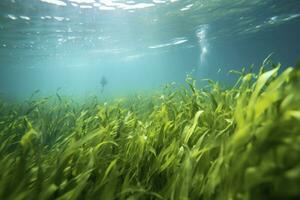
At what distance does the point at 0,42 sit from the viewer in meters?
30.1

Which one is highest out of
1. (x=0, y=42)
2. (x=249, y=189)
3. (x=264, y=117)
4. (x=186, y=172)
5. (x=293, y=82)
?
Answer: (x=0, y=42)

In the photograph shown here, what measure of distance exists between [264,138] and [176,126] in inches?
77.3

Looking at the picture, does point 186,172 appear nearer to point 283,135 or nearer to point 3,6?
point 283,135

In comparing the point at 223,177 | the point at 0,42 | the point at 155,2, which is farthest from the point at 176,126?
the point at 0,42

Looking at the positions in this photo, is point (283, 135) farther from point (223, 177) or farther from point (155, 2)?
point (155, 2)

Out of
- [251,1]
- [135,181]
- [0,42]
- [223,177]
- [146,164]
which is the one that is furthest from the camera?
[0,42]

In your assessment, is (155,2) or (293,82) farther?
(155,2)

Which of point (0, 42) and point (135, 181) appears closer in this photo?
point (135, 181)

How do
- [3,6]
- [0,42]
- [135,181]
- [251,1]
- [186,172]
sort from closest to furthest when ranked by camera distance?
1. [186,172]
2. [135,181]
3. [3,6]
4. [251,1]
5. [0,42]

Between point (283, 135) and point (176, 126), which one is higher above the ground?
point (283, 135)

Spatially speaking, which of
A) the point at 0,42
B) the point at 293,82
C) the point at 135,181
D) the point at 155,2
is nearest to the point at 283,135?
the point at 293,82

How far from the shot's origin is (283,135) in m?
1.43

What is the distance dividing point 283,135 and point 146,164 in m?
1.69

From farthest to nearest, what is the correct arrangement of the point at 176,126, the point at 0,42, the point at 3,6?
the point at 0,42, the point at 3,6, the point at 176,126
